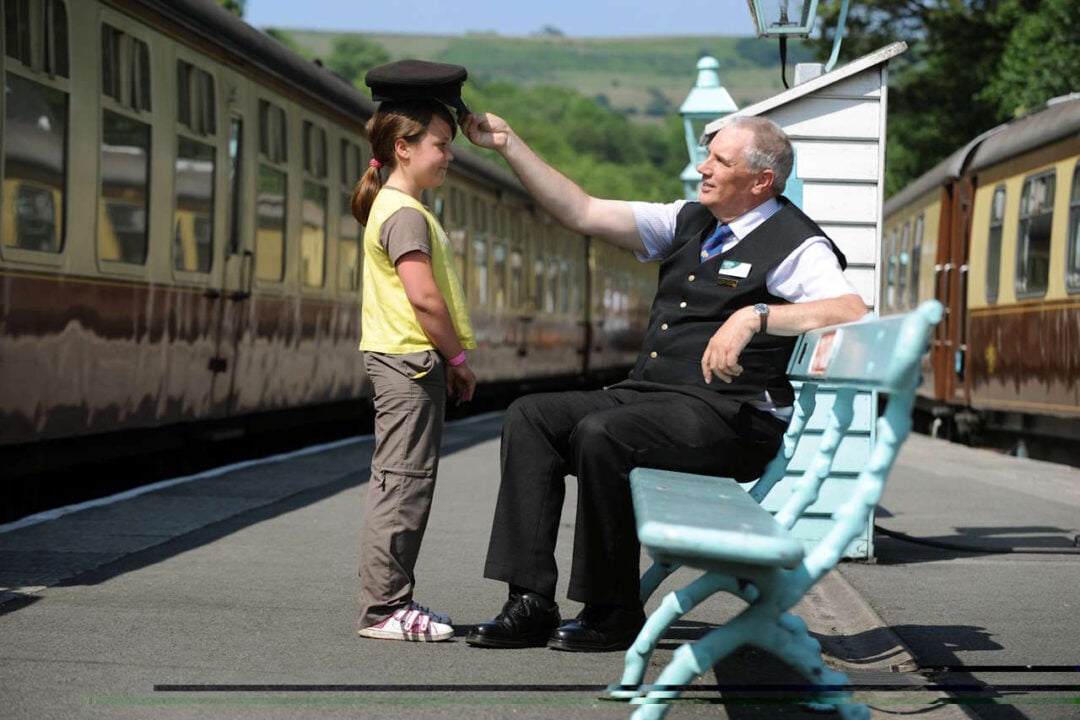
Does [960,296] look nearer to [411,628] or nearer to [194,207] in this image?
[194,207]

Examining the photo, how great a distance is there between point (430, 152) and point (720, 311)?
109cm

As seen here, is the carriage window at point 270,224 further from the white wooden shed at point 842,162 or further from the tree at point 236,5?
the tree at point 236,5

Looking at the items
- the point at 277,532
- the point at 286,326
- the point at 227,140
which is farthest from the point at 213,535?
the point at 286,326

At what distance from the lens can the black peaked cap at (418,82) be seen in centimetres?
577

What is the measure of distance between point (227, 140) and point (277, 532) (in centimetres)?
489

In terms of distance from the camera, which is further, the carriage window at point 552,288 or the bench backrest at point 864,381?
the carriage window at point 552,288

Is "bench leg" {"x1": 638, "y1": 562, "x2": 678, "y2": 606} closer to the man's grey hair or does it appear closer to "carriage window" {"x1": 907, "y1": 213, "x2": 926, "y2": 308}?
the man's grey hair

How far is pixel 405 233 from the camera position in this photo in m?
5.79

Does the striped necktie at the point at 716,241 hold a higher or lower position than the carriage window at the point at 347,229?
lower

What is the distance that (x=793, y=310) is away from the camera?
5332 mm

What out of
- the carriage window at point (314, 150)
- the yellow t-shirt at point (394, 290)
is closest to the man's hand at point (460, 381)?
the yellow t-shirt at point (394, 290)

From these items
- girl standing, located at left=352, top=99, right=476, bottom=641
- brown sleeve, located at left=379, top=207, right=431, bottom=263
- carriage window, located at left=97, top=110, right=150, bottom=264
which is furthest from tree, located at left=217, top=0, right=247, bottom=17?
brown sleeve, located at left=379, top=207, right=431, bottom=263

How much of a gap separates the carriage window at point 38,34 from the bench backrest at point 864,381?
16.2 feet

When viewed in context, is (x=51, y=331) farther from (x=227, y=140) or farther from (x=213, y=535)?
(x=227, y=140)
